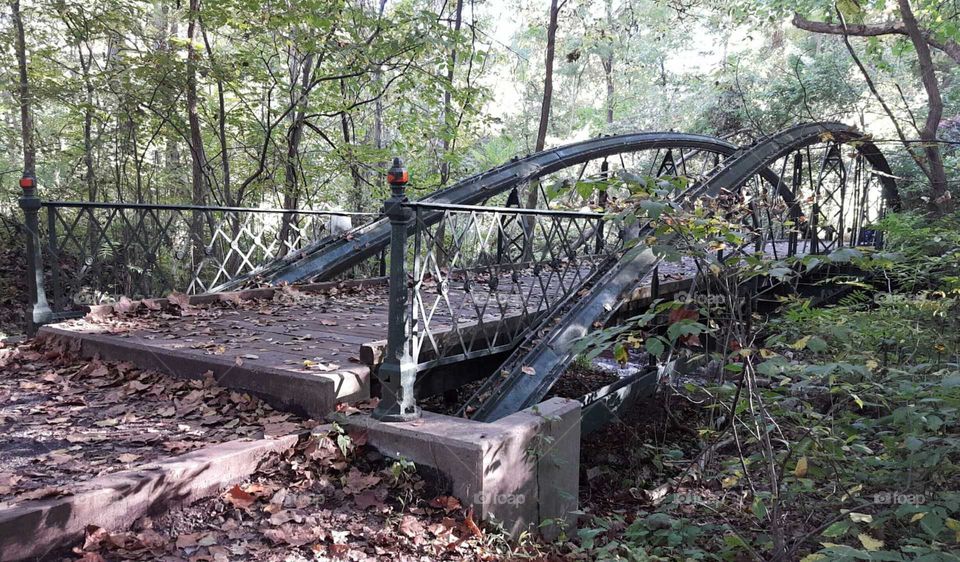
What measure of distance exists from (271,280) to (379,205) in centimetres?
707

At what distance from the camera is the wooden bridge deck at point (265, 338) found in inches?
133

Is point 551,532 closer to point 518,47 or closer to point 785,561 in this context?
point 785,561

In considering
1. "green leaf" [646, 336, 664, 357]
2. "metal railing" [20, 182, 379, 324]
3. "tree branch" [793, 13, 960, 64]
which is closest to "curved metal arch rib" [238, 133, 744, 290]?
→ "metal railing" [20, 182, 379, 324]

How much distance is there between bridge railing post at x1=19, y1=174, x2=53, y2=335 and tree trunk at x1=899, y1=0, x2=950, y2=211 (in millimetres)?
8010

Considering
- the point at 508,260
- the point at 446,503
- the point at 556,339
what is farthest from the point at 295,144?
the point at 446,503

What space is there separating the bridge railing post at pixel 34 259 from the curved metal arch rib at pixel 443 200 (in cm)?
156

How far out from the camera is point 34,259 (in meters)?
4.78

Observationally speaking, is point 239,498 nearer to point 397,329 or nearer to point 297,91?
point 397,329

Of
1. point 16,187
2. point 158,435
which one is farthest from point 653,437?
point 16,187

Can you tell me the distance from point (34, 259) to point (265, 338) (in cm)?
220

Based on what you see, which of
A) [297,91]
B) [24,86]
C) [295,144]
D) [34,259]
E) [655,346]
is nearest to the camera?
[655,346]

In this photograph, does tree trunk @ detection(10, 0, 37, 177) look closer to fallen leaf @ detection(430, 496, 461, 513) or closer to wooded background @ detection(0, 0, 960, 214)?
wooded background @ detection(0, 0, 960, 214)

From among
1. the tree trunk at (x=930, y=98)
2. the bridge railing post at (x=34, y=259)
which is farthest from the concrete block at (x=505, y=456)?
the tree trunk at (x=930, y=98)

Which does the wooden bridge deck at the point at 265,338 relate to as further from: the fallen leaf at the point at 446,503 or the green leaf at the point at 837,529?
the green leaf at the point at 837,529
